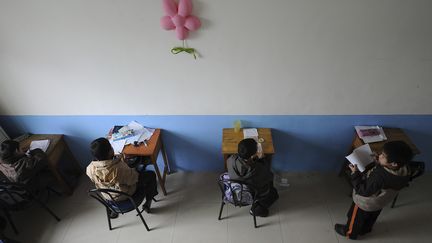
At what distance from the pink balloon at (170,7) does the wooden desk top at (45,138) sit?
6.36ft

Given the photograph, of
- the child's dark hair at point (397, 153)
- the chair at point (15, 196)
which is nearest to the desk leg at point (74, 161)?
the chair at point (15, 196)

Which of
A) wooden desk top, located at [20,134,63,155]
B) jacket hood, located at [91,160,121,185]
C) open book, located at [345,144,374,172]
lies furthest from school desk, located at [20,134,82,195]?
open book, located at [345,144,374,172]

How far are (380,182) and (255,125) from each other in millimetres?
1259

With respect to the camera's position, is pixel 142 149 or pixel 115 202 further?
pixel 142 149

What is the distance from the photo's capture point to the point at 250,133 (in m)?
2.65

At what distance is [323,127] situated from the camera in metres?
2.70

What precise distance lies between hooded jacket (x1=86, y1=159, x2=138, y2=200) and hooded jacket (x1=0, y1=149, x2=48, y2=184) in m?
0.72

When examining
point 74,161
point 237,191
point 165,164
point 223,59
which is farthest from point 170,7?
point 74,161

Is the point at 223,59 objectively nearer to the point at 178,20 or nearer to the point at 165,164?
the point at 178,20

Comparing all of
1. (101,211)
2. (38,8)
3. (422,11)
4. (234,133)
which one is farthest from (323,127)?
(38,8)

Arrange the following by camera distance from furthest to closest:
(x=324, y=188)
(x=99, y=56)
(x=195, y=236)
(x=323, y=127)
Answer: (x=324, y=188)
(x=323, y=127)
(x=195, y=236)
(x=99, y=56)

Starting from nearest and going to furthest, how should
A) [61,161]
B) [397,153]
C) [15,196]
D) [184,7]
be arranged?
[397,153]
[184,7]
[15,196]
[61,161]

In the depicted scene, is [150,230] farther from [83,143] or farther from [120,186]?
[83,143]

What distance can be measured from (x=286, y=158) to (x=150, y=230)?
1.71 m
